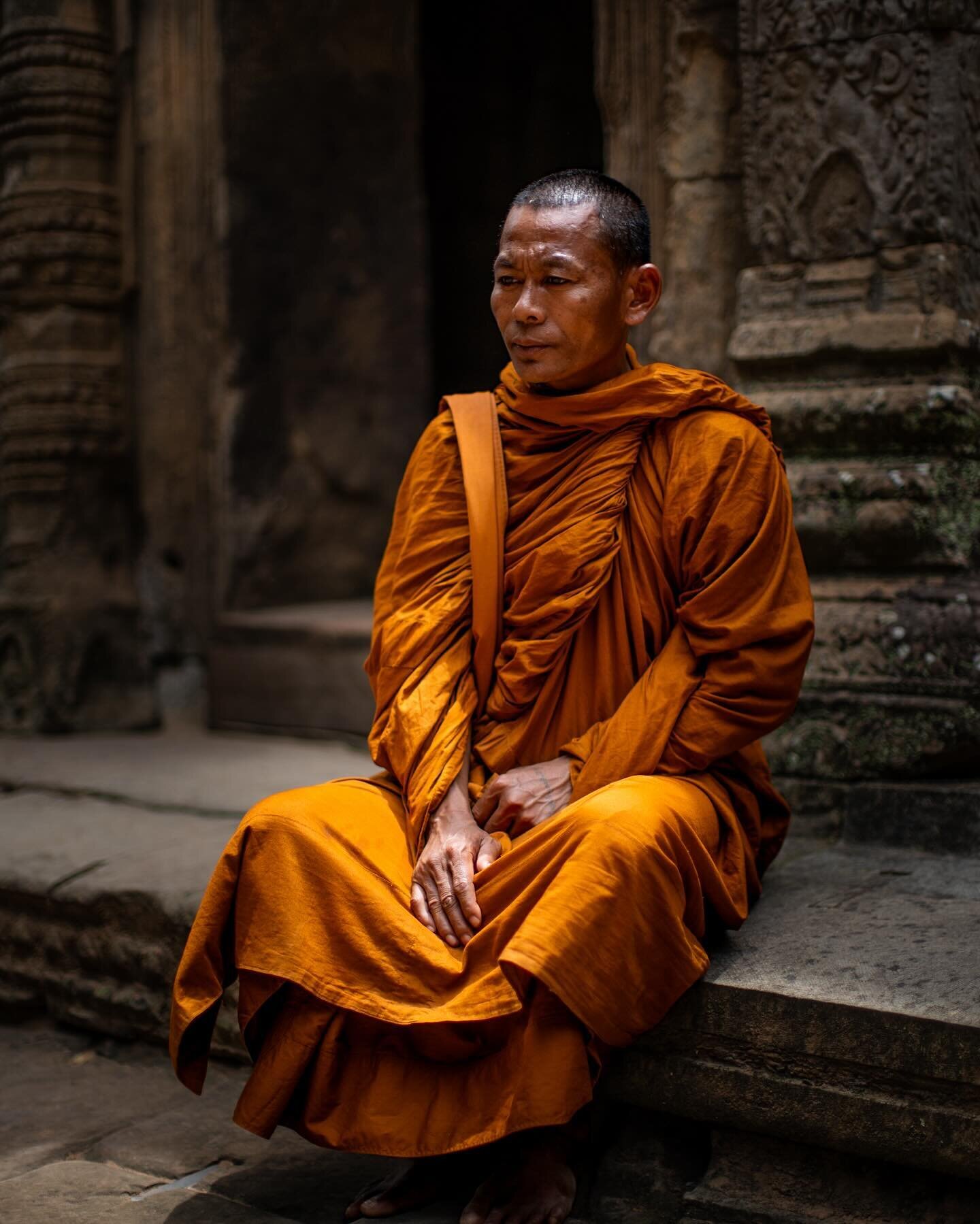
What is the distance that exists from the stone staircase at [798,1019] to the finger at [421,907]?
0.35 metres

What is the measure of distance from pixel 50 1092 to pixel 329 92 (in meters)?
3.43

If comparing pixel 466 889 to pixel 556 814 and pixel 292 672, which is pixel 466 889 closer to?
pixel 556 814

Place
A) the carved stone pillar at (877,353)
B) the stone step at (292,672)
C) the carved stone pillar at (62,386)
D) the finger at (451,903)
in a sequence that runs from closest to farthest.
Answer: the finger at (451,903), the carved stone pillar at (877,353), the stone step at (292,672), the carved stone pillar at (62,386)

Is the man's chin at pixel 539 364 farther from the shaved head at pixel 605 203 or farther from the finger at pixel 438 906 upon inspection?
the finger at pixel 438 906

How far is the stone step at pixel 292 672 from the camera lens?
4.52 m

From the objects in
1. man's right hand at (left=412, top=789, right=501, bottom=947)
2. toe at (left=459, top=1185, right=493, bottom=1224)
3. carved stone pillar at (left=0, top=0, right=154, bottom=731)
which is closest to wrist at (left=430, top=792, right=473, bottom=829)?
man's right hand at (left=412, top=789, right=501, bottom=947)

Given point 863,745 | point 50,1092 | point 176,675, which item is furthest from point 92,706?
point 863,745

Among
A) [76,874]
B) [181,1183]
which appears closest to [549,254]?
[181,1183]

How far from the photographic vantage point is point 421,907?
2225 mm

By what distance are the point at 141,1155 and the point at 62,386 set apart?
3012mm

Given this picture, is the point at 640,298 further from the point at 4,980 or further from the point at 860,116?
the point at 4,980

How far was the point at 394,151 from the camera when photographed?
5090 mm

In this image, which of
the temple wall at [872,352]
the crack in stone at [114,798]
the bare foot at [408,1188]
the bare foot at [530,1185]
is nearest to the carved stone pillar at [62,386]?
the crack in stone at [114,798]

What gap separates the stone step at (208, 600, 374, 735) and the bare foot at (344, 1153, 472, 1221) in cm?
225
